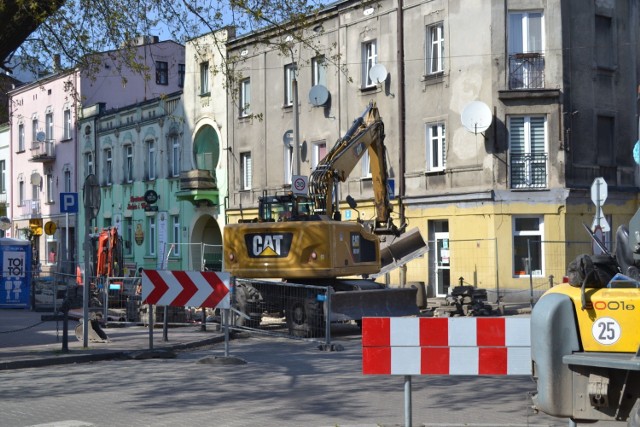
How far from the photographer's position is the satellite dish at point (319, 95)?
37156 mm

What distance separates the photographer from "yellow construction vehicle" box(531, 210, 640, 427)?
7.27 meters

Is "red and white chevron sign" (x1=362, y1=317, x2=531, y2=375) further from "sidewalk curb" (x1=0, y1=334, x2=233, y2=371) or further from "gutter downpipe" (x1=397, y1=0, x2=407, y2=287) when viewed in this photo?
"gutter downpipe" (x1=397, y1=0, x2=407, y2=287)

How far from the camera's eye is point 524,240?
104 feet

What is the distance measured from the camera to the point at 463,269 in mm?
31344

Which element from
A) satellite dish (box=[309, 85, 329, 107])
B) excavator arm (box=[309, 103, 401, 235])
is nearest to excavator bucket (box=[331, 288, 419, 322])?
excavator arm (box=[309, 103, 401, 235])

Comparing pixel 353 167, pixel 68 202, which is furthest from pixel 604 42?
pixel 68 202

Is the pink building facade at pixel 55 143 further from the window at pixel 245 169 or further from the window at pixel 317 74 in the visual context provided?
the window at pixel 317 74

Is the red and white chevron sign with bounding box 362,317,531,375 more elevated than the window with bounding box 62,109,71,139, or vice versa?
the window with bounding box 62,109,71,139

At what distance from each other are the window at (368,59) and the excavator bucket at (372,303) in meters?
14.0

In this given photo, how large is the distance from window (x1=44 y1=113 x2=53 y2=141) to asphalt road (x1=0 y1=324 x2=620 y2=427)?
144 feet

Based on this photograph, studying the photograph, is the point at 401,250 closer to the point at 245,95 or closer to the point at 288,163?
the point at 288,163

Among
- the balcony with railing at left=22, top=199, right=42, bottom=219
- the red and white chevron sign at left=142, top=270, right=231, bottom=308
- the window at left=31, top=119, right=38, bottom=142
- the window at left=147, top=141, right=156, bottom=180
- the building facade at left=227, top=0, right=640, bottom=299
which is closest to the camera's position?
the red and white chevron sign at left=142, top=270, right=231, bottom=308

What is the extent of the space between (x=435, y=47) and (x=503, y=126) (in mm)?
3861

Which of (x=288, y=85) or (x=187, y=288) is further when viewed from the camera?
(x=288, y=85)
